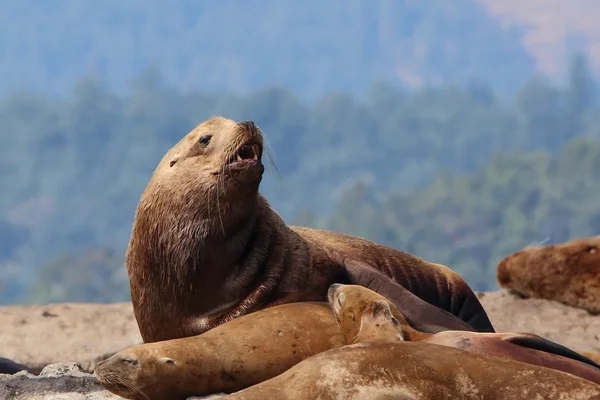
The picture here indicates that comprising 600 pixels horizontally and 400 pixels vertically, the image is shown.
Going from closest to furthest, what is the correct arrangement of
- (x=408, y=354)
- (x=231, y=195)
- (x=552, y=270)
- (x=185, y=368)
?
(x=408, y=354)
(x=185, y=368)
(x=231, y=195)
(x=552, y=270)

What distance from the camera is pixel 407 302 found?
6.45 meters

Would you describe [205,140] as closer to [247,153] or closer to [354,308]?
[247,153]

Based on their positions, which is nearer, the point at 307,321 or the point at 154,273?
the point at 307,321

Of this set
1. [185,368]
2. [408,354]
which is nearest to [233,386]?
[185,368]

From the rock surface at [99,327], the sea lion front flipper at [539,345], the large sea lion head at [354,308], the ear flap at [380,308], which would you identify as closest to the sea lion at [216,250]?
the large sea lion head at [354,308]

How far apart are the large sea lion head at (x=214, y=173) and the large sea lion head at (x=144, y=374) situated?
1.37m

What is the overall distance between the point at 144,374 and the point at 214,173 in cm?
164

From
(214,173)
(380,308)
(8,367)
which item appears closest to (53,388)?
(214,173)

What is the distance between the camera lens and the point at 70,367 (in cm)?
711

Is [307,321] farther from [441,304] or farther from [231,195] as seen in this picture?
[441,304]

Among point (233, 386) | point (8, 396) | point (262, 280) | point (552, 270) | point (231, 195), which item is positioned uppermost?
point (552, 270)

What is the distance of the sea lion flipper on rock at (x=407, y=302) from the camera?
6289 millimetres

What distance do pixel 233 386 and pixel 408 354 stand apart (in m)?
1.03

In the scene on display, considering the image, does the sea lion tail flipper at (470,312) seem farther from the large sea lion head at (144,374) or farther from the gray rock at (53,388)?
the large sea lion head at (144,374)
